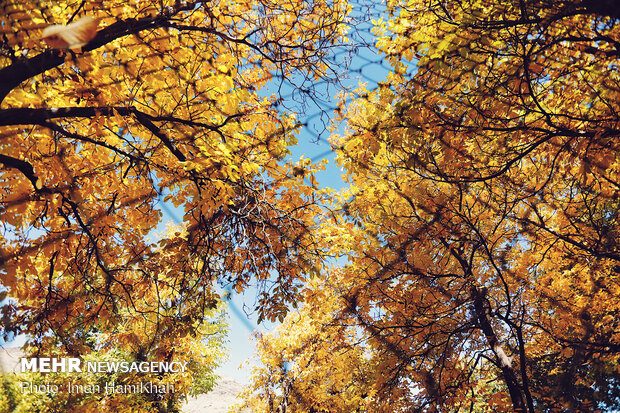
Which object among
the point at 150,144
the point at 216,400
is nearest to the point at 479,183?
the point at 150,144

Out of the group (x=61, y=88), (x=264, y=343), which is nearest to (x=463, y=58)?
(x=61, y=88)

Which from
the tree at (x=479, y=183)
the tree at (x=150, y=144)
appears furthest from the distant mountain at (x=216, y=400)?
the tree at (x=150, y=144)

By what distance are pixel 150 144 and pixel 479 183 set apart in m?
4.61

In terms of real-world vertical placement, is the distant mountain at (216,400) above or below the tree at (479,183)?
above

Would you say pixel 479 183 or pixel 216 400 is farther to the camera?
pixel 216 400

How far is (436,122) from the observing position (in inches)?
129

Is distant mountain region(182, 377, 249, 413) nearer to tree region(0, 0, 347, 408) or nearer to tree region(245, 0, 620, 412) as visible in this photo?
tree region(245, 0, 620, 412)

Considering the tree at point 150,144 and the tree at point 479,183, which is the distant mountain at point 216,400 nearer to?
the tree at point 479,183

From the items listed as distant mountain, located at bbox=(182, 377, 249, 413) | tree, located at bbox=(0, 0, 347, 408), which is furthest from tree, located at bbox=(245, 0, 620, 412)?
distant mountain, located at bbox=(182, 377, 249, 413)

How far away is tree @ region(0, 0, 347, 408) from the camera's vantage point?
2672 mm

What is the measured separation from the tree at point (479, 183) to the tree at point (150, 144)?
1050 mm

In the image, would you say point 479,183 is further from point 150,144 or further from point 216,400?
point 216,400

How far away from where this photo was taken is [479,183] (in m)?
4.96

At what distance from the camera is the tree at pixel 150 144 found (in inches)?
105
